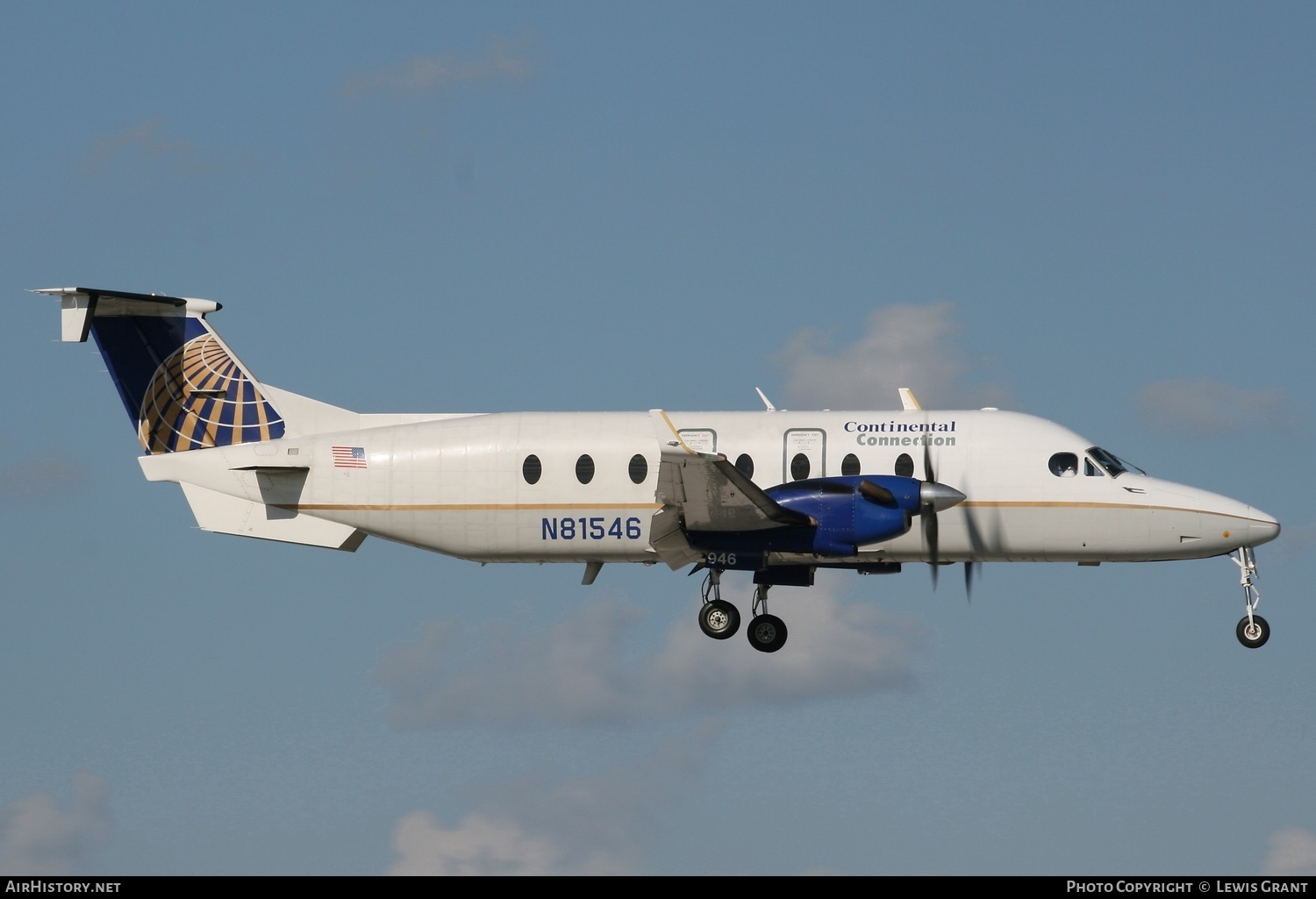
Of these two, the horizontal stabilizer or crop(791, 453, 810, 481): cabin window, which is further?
the horizontal stabilizer

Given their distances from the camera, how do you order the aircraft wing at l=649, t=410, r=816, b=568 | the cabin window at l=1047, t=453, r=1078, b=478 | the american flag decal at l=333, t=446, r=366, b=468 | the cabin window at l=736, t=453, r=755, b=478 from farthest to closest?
1. the american flag decal at l=333, t=446, r=366, b=468
2. the cabin window at l=736, t=453, r=755, b=478
3. the cabin window at l=1047, t=453, r=1078, b=478
4. the aircraft wing at l=649, t=410, r=816, b=568

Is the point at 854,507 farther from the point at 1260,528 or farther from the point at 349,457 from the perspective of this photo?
the point at 349,457

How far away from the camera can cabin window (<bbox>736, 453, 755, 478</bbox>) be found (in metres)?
28.9

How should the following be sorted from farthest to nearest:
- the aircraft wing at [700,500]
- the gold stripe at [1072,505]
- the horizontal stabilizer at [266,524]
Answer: the horizontal stabilizer at [266,524], the gold stripe at [1072,505], the aircraft wing at [700,500]

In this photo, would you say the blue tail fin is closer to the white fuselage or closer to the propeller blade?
the white fuselage

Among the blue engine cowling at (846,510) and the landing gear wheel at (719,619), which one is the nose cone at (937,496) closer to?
the blue engine cowling at (846,510)

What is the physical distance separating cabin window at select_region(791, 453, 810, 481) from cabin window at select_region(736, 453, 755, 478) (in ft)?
2.21

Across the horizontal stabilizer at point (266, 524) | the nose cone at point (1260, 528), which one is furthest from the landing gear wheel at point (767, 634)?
the nose cone at point (1260, 528)

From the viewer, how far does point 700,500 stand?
27750mm

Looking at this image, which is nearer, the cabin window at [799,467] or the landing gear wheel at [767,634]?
the cabin window at [799,467]

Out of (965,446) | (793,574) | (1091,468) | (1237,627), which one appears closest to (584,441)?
(793,574)

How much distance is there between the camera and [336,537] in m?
30.8

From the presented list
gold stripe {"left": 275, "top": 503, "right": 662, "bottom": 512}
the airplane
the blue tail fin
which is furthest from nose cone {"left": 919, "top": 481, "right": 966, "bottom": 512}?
the blue tail fin

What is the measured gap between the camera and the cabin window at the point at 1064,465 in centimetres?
2867
